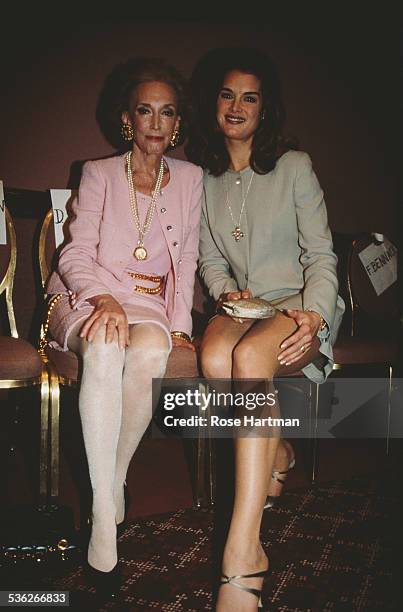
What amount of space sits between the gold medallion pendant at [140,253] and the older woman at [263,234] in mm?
264

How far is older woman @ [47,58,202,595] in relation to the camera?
1565 mm

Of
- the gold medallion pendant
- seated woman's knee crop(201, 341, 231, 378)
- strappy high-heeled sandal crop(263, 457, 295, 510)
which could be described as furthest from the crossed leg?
strappy high-heeled sandal crop(263, 457, 295, 510)

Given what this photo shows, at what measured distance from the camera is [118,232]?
1.94m

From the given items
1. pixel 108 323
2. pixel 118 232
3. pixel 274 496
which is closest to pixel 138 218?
pixel 118 232

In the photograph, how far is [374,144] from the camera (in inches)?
119

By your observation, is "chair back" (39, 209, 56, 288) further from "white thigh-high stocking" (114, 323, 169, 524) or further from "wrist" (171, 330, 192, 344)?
"white thigh-high stocking" (114, 323, 169, 524)

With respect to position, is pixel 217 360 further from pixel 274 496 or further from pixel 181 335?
pixel 274 496

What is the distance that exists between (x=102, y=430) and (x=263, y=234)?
859mm

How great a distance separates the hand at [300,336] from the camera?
1.68 m

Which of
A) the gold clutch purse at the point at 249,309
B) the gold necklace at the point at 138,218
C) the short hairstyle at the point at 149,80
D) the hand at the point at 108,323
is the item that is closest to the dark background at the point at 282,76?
the short hairstyle at the point at 149,80

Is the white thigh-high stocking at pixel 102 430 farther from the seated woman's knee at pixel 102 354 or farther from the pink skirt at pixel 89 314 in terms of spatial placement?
the pink skirt at pixel 89 314

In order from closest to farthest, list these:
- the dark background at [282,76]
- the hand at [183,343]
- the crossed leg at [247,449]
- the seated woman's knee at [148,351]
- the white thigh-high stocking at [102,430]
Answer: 1. the crossed leg at [247,449]
2. the white thigh-high stocking at [102,430]
3. the seated woman's knee at [148,351]
4. the hand at [183,343]
5. the dark background at [282,76]

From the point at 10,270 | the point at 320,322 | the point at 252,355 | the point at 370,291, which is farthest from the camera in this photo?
the point at 370,291

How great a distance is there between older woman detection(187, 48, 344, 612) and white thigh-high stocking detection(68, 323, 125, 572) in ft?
0.99
